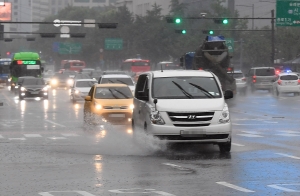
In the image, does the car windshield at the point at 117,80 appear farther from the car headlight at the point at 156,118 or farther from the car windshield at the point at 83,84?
the car headlight at the point at 156,118

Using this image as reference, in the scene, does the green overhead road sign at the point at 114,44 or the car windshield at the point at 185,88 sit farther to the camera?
the green overhead road sign at the point at 114,44

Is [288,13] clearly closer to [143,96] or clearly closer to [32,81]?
[32,81]

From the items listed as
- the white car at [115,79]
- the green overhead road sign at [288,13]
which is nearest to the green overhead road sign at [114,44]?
the green overhead road sign at [288,13]

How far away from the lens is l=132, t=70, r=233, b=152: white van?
19312mm

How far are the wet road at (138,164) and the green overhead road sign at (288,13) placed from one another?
3793 centimetres

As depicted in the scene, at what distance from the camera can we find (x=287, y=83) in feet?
202

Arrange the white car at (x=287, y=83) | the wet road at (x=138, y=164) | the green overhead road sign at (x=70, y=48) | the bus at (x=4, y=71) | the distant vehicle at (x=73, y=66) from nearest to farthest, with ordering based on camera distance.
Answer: the wet road at (x=138, y=164) < the white car at (x=287, y=83) < the bus at (x=4, y=71) < the distant vehicle at (x=73, y=66) < the green overhead road sign at (x=70, y=48)

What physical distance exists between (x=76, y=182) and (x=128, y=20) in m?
128

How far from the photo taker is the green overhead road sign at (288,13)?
214 feet

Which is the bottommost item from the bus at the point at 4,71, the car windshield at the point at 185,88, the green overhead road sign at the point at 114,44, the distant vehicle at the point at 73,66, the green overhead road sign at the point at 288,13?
the distant vehicle at the point at 73,66

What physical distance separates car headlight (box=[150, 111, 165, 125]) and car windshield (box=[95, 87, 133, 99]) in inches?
457

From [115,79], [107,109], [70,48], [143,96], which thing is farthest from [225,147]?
[70,48]

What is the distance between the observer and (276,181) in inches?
562

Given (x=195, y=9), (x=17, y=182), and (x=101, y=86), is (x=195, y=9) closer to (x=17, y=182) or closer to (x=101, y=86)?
(x=101, y=86)
